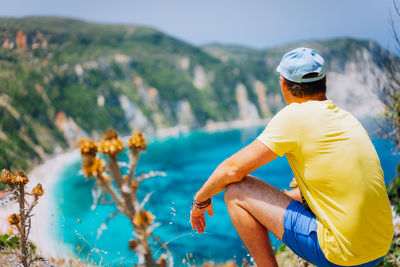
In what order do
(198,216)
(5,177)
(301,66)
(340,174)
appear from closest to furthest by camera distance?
(340,174) → (301,66) → (5,177) → (198,216)

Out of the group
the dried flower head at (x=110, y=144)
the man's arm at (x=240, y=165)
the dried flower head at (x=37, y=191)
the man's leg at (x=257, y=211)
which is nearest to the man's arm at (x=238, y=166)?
the man's arm at (x=240, y=165)

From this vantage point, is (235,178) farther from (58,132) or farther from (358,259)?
(58,132)

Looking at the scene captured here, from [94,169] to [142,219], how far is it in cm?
36

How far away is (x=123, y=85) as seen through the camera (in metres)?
101

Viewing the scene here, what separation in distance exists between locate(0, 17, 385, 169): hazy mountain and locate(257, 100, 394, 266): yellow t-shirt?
4354cm

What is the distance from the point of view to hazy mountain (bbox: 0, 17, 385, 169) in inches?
2283

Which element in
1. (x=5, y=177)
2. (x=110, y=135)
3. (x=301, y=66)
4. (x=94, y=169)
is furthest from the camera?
(x=5, y=177)

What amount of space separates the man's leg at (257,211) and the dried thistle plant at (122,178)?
74cm

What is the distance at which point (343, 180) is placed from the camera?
5.65 feet

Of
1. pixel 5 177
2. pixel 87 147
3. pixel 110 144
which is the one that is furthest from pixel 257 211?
pixel 5 177

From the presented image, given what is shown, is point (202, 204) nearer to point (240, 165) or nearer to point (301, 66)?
point (240, 165)

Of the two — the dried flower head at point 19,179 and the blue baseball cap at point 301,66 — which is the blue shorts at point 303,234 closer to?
the blue baseball cap at point 301,66

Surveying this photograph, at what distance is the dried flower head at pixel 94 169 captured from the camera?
145cm

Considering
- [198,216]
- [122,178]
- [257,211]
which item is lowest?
[198,216]
